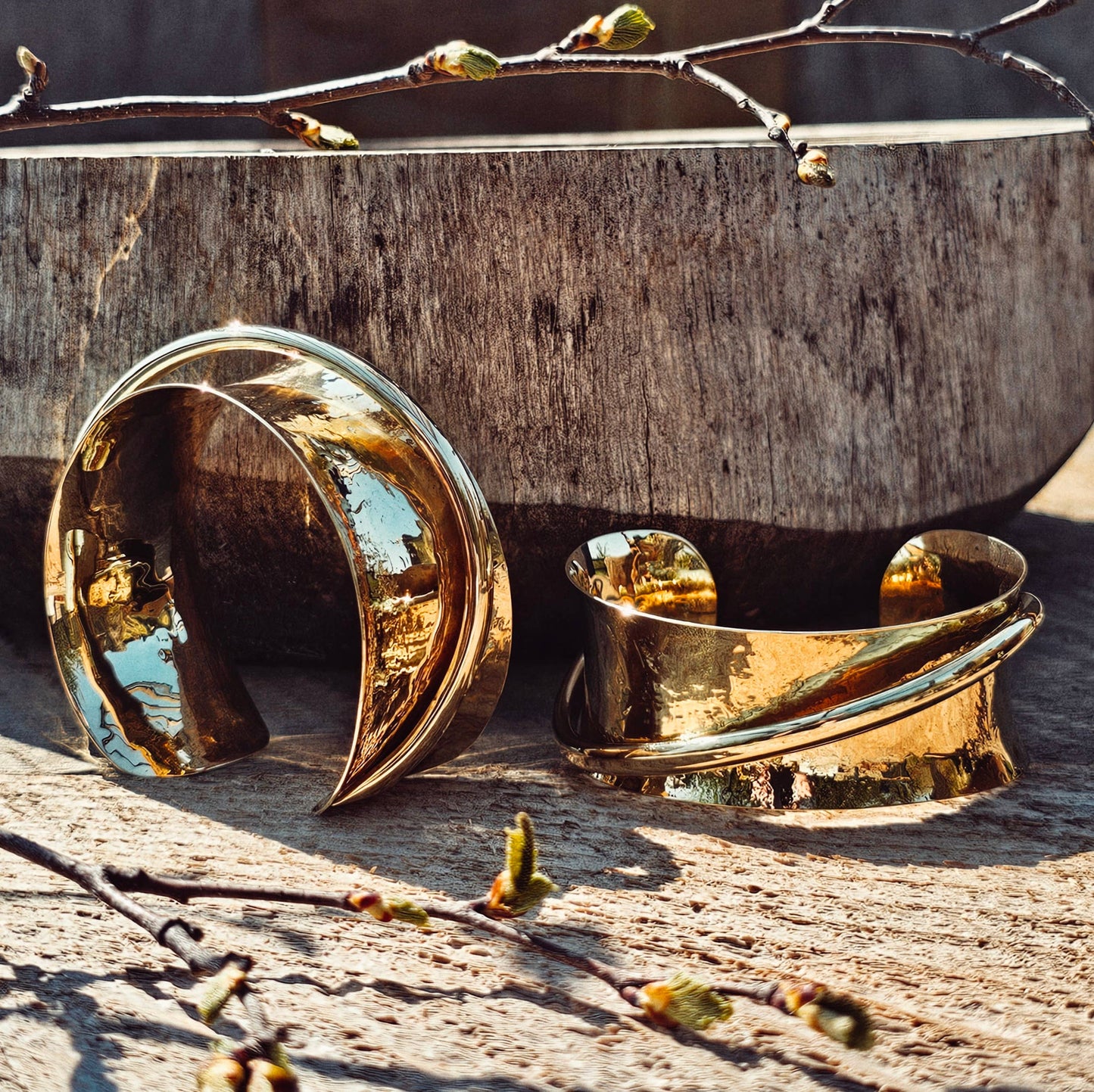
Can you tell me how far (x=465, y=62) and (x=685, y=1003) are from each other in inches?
18.3

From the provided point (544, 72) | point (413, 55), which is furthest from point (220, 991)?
point (413, 55)

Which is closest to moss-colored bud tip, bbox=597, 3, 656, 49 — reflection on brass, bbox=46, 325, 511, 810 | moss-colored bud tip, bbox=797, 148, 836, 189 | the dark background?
moss-colored bud tip, bbox=797, 148, 836, 189

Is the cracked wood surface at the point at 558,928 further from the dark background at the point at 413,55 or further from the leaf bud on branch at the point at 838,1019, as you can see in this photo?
the dark background at the point at 413,55

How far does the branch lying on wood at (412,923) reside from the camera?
0.36 m

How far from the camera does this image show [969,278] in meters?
0.83

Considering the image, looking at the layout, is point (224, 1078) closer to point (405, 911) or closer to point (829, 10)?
point (405, 911)

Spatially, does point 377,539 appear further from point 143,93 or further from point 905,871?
point 143,93

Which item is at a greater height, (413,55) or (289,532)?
(413,55)

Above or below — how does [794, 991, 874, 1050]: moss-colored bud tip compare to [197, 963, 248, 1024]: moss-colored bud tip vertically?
below

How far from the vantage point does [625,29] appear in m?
0.61

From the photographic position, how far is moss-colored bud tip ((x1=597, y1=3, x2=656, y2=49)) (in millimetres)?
613

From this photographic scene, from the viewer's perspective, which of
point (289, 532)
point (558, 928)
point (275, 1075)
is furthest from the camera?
point (289, 532)

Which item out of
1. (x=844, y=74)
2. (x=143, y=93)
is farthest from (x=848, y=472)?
(x=143, y=93)

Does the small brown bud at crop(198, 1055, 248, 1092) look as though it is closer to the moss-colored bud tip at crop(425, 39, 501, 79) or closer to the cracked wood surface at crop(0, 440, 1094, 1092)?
the cracked wood surface at crop(0, 440, 1094, 1092)
